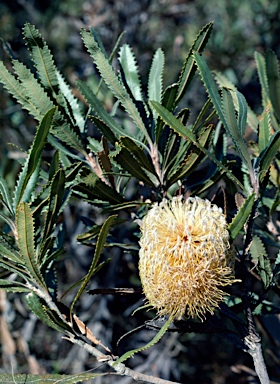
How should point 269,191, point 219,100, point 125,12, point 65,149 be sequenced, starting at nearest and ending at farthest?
point 219,100
point 65,149
point 269,191
point 125,12

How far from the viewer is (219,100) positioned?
2.05 ft

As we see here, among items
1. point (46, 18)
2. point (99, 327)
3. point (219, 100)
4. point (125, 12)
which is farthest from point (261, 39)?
point (219, 100)

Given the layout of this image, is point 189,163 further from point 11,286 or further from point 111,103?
point 111,103

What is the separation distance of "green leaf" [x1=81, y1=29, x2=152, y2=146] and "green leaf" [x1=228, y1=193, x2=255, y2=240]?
0.21 m

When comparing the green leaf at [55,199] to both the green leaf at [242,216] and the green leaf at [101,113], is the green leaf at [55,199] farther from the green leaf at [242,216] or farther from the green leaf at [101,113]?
the green leaf at [242,216]

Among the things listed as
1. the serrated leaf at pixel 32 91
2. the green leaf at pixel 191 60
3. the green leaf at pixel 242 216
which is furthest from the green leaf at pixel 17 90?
the green leaf at pixel 242 216

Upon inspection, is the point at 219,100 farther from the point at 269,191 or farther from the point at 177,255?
the point at 269,191

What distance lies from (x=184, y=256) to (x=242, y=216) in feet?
0.30

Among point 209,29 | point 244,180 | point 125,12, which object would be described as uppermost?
point 125,12

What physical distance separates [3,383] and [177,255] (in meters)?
0.29

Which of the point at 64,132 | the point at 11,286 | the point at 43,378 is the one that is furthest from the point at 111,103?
the point at 43,378

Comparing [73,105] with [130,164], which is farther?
[73,105]

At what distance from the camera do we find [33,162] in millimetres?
657

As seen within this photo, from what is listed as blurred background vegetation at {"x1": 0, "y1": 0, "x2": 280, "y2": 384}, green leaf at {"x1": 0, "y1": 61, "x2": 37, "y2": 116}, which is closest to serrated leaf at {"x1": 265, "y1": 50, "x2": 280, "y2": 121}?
green leaf at {"x1": 0, "y1": 61, "x2": 37, "y2": 116}
